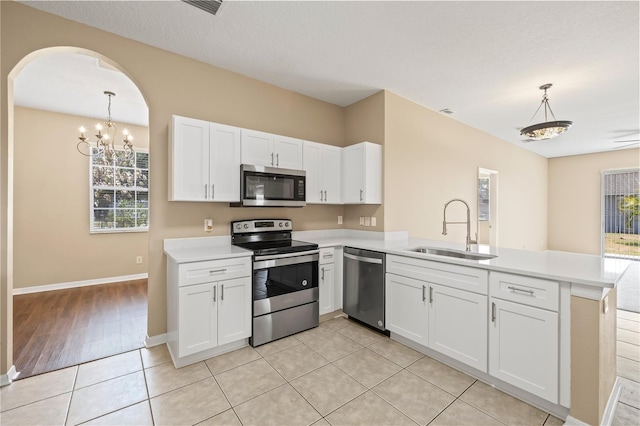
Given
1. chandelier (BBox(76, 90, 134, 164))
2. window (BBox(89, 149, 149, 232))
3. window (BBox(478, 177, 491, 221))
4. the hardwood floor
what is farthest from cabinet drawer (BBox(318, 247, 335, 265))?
window (BBox(478, 177, 491, 221))

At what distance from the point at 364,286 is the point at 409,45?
253cm

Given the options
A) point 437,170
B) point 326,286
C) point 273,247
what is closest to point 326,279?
point 326,286

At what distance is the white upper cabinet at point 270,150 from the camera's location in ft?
9.67

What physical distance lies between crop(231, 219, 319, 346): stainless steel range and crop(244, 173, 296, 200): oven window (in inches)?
16.9

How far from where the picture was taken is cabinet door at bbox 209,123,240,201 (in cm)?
273

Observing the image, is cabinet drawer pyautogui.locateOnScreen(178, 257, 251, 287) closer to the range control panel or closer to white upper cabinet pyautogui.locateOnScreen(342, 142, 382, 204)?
the range control panel

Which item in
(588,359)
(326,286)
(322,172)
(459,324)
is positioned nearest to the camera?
(588,359)

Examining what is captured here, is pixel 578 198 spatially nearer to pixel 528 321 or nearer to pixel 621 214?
pixel 621 214

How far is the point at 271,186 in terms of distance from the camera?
301cm

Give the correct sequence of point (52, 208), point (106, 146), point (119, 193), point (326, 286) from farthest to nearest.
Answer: point (119, 193)
point (52, 208)
point (106, 146)
point (326, 286)

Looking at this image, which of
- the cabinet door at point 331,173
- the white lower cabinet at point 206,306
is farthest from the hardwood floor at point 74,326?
the cabinet door at point 331,173

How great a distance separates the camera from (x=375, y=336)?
294 centimetres

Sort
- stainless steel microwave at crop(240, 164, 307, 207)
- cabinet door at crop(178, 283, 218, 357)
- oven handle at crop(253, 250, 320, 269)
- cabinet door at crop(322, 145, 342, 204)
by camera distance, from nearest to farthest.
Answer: cabinet door at crop(178, 283, 218, 357) < oven handle at crop(253, 250, 320, 269) < stainless steel microwave at crop(240, 164, 307, 207) < cabinet door at crop(322, 145, 342, 204)

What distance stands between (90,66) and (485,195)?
693cm
